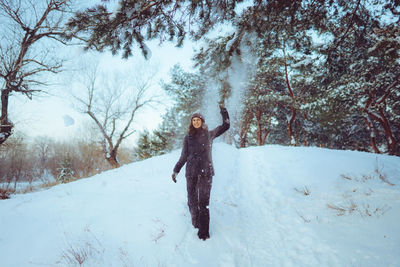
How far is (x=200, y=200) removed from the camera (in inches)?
101

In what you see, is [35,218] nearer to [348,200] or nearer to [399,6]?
[348,200]

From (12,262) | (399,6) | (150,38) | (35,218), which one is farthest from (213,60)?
(35,218)

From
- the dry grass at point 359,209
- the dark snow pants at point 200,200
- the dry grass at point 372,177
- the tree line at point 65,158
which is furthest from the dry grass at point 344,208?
the tree line at point 65,158

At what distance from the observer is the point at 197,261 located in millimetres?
1975

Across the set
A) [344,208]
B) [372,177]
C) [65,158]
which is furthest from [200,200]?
[65,158]

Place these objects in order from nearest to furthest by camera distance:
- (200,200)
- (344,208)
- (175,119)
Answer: (200,200), (344,208), (175,119)

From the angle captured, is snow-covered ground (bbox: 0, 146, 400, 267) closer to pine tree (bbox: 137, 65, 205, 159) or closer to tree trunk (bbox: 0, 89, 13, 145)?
tree trunk (bbox: 0, 89, 13, 145)

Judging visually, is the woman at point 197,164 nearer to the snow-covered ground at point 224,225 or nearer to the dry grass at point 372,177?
the snow-covered ground at point 224,225

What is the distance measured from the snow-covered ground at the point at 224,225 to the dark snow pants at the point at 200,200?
0.51 feet

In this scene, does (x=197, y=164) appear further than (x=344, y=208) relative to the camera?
No

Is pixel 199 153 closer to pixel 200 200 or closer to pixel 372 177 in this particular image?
pixel 200 200

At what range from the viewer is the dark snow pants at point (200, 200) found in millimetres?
2424

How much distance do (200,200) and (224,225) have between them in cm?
73

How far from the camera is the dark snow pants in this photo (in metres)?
2.42
